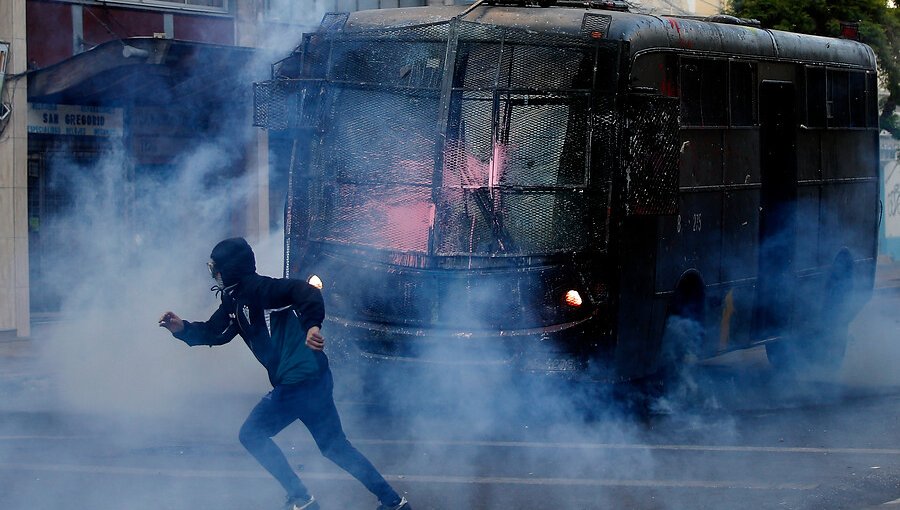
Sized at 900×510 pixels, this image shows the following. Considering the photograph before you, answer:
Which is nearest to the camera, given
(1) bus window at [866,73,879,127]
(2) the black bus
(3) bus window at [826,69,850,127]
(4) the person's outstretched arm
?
(4) the person's outstretched arm

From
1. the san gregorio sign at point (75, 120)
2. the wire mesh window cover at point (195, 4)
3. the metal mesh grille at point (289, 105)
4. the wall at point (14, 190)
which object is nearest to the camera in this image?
the metal mesh grille at point (289, 105)

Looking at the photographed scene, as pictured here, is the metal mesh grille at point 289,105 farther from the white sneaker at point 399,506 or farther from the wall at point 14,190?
the wall at point 14,190

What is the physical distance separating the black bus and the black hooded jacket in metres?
2.73

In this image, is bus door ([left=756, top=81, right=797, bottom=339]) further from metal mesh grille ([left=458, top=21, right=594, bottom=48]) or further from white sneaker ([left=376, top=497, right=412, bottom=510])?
white sneaker ([left=376, top=497, right=412, bottom=510])

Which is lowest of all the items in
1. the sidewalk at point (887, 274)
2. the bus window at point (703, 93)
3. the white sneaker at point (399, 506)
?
the sidewalk at point (887, 274)

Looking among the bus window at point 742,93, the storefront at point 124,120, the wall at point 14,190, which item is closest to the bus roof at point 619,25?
the bus window at point 742,93

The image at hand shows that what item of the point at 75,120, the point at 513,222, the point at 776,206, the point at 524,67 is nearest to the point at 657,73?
the point at 524,67

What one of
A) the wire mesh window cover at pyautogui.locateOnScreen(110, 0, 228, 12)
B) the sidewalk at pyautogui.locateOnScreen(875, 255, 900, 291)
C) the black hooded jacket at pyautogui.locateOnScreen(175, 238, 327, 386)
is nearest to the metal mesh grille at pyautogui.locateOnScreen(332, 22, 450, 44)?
the black hooded jacket at pyautogui.locateOnScreen(175, 238, 327, 386)

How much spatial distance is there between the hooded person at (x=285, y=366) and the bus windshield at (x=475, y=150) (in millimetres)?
2785

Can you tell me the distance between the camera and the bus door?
39.8ft

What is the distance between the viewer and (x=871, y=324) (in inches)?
728

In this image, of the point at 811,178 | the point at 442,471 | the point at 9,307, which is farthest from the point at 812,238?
the point at 9,307

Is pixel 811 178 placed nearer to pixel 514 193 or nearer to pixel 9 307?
pixel 514 193

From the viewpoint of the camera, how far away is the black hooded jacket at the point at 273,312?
6.84m
